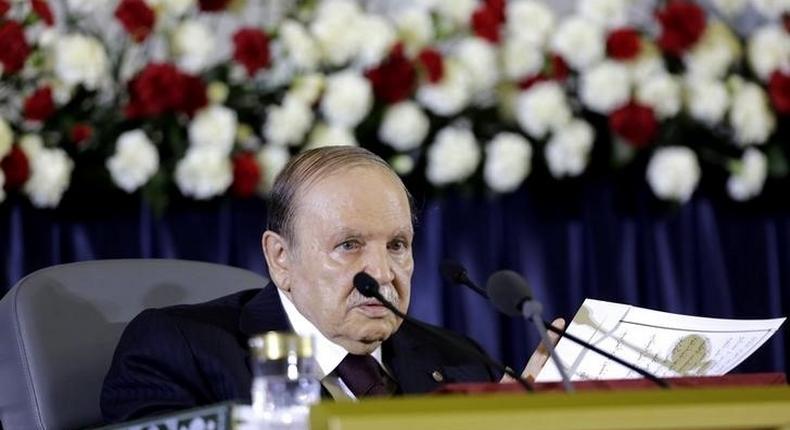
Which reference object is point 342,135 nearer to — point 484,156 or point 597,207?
point 484,156

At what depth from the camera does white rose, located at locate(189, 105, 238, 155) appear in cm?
352

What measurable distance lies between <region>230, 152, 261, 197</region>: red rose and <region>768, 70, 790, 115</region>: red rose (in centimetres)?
142

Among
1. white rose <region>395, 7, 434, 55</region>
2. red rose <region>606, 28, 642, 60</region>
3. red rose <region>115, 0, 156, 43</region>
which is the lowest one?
red rose <region>606, 28, 642, 60</region>

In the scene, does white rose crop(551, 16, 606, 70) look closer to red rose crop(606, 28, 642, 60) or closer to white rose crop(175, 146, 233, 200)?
red rose crop(606, 28, 642, 60)

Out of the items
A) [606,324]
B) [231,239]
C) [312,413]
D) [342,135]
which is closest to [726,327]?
[606,324]

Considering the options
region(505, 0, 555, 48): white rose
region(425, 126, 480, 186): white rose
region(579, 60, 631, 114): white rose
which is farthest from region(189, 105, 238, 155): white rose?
region(579, 60, 631, 114): white rose

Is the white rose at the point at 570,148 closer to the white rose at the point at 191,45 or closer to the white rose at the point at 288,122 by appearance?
the white rose at the point at 288,122

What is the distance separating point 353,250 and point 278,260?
0.17m

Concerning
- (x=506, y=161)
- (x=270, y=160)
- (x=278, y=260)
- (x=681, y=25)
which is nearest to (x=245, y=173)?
(x=270, y=160)

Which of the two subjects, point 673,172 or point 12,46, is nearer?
point 12,46

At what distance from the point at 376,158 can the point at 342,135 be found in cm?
101

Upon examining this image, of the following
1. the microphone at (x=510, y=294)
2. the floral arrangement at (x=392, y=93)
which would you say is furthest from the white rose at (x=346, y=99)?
the microphone at (x=510, y=294)

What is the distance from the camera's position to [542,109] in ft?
12.5

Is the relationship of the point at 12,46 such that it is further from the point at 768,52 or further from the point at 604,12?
the point at 768,52
